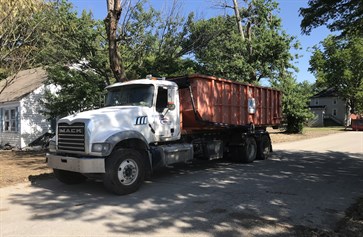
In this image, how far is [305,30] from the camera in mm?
14508

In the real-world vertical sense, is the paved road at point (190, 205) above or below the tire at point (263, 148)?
below

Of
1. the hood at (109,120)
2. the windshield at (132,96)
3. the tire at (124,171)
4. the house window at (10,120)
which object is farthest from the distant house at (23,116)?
the tire at (124,171)

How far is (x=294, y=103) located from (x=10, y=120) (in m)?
21.0

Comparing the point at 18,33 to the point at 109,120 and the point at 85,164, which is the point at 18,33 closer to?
the point at 109,120

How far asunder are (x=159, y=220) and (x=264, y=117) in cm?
1002

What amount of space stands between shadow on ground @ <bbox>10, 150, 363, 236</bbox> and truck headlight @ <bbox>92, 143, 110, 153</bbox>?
3.37 feet

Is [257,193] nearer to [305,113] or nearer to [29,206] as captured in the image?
[29,206]

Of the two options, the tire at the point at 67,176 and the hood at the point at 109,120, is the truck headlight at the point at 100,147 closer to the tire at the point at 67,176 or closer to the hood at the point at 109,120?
the hood at the point at 109,120

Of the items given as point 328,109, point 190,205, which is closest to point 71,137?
point 190,205

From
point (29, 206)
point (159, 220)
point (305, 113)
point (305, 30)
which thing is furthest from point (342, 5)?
point (305, 113)

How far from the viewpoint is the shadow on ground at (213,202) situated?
6.25m

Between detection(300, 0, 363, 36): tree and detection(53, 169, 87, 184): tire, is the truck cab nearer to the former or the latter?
detection(53, 169, 87, 184): tire

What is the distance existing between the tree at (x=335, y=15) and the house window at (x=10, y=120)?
1802cm

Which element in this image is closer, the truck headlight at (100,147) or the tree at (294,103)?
the truck headlight at (100,147)
